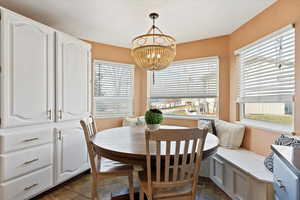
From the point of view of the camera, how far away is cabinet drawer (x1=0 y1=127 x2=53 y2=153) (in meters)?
1.68

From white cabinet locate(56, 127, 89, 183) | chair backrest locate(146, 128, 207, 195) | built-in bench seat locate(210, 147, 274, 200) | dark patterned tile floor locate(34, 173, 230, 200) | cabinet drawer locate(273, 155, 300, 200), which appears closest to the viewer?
cabinet drawer locate(273, 155, 300, 200)

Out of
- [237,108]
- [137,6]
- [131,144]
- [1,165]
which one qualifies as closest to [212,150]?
[131,144]

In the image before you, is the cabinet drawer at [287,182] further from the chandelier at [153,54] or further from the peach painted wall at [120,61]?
the peach painted wall at [120,61]

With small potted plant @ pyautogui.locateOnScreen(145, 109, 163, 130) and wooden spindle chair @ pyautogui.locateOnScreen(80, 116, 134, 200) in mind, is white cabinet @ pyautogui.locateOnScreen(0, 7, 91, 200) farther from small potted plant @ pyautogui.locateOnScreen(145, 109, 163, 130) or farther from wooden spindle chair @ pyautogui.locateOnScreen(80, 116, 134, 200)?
small potted plant @ pyautogui.locateOnScreen(145, 109, 163, 130)

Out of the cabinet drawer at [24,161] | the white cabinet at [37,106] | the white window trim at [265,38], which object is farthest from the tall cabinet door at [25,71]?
the white window trim at [265,38]

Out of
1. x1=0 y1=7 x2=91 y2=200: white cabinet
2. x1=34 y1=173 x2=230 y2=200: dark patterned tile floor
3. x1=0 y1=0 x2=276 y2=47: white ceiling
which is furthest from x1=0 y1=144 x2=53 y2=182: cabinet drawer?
x1=0 y1=0 x2=276 y2=47: white ceiling

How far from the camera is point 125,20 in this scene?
2.50 meters

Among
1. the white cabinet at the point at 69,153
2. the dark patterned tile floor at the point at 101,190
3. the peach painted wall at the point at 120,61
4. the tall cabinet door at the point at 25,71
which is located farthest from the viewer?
the peach painted wall at the point at 120,61

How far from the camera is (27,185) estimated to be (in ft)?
6.14

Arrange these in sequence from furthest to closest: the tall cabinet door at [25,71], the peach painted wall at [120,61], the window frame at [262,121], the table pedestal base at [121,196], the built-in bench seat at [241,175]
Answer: the peach painted wall at [120,61]
the table pedestal base at [121,196]
the window frame at [262,121]
the tall cabinet door at [25,71]
the built-in bench seat at [241,175]

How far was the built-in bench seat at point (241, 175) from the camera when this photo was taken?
1.59 m

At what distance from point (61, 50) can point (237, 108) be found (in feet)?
9.20

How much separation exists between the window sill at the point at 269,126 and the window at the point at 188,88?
722 millimetres

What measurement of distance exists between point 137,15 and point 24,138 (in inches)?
80.9
